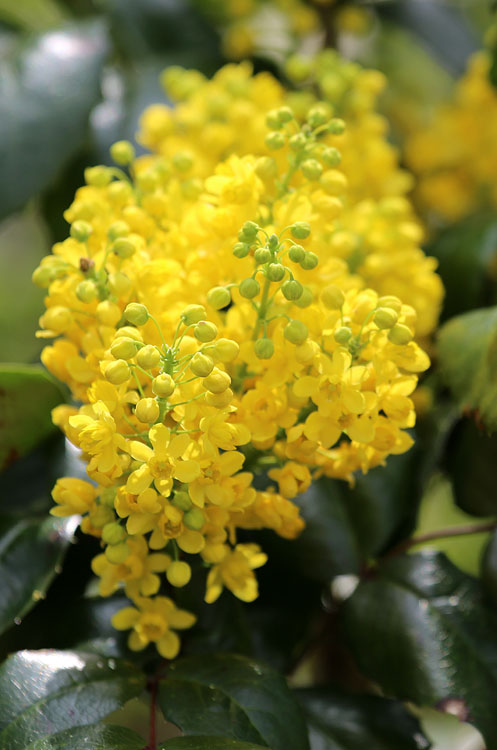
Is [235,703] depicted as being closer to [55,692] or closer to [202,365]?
[55,692]

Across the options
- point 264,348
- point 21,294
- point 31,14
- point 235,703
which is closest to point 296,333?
point 264,348

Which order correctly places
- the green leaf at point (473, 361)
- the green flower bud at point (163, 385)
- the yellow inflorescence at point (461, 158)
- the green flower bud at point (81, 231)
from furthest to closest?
the yellow inflorescence at point (461, 158) → the green leaf at point (473, 361) → the green flower bud at point (81, 231) → the green flower bud at point (163, 385)

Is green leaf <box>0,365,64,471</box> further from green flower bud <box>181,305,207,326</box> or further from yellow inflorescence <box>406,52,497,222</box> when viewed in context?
yellow inflorescence <box>406,52,497,222</box>

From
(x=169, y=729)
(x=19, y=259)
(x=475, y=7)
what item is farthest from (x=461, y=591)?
(x=19, y=259)

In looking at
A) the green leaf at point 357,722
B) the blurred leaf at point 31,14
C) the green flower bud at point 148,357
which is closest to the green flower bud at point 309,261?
the green flower bud at point 148,357

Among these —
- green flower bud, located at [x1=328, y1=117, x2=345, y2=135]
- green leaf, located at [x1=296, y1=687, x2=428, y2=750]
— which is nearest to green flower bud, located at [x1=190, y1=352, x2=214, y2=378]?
green flower bud, located at [x1=328, y1=117, x2=345, y2=135]

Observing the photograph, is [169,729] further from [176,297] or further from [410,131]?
[410,131]

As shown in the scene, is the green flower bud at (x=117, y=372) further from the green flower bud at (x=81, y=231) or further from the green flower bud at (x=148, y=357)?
the green flower bud at (x=81, y=231)
